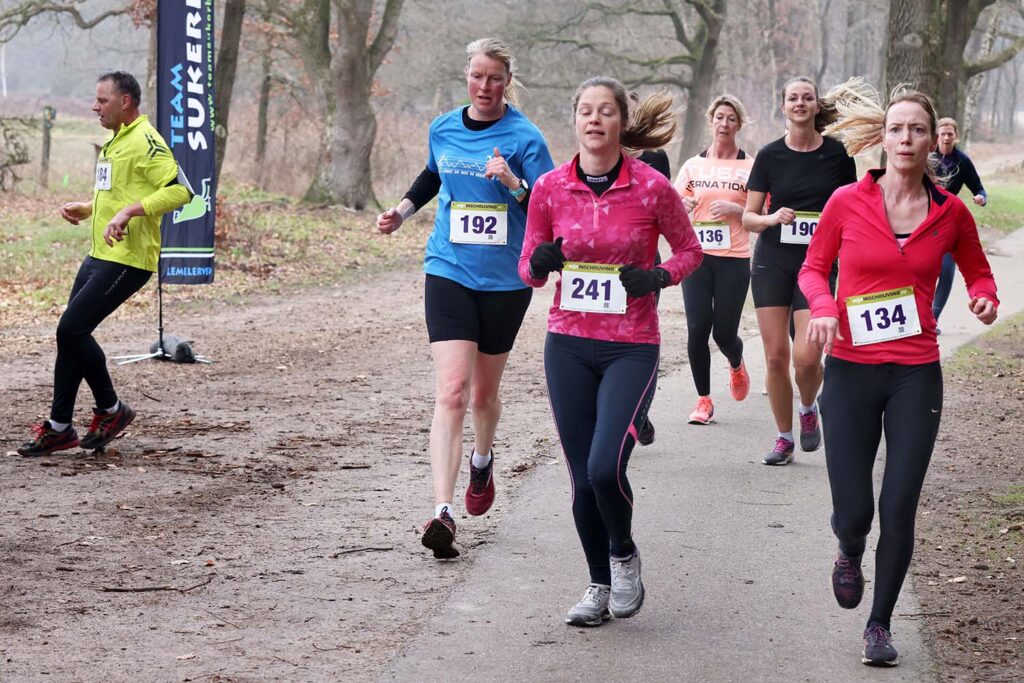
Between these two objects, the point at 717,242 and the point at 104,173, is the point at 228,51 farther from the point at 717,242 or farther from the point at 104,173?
the point at 717,242

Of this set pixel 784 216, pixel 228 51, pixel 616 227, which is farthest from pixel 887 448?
pixel 228 51

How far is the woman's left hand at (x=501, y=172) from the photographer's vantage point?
5.91 m

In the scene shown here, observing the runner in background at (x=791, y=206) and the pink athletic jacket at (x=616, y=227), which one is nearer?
the pink athletic jacket at (x=616, y=227)

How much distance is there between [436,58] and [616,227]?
42462 mm

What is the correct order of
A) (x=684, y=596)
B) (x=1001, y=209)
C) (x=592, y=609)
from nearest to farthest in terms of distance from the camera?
(x=592, y=609), (x=684, y=596), (x=1001, y=209)

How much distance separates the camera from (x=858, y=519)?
491cm

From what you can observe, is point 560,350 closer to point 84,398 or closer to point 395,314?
point 84,398

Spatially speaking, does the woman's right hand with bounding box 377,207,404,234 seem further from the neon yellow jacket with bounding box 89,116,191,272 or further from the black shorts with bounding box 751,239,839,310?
the black shorts with bounding box 751,239,839,310

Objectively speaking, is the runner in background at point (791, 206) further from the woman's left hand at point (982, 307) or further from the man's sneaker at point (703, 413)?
the woman's left hand at point (982, 307)

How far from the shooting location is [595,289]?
16.9ft

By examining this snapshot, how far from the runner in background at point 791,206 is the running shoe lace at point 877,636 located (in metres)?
3.17

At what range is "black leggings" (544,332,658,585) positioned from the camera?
5.06m

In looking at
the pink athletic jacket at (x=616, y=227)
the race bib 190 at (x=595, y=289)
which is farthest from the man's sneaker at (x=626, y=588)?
the race bib 190 at (x=595, y=289)

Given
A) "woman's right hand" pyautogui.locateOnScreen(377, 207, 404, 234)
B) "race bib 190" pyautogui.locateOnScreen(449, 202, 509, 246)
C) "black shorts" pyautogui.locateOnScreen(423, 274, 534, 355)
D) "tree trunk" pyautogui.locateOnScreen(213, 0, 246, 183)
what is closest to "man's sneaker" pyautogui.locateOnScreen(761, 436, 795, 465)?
"black shorts" pyautogui.locateOnScreen(423, 274, 534, 355)
